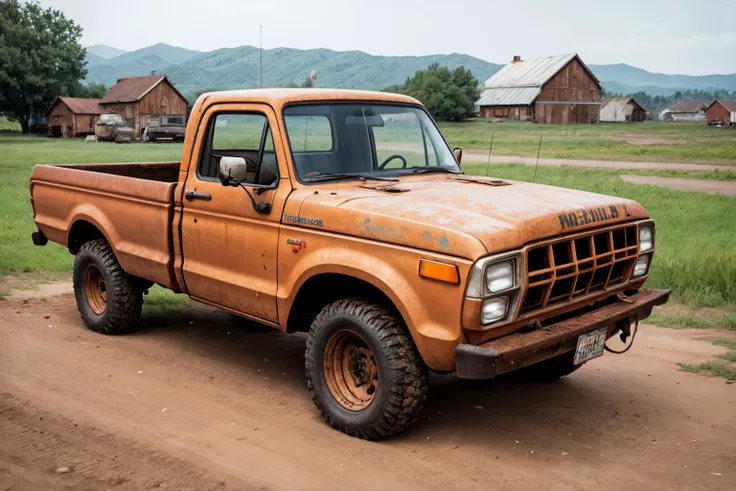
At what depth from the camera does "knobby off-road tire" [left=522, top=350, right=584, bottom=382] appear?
587cm

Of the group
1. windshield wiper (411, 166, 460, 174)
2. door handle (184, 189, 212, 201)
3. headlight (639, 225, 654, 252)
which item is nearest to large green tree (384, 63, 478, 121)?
windshield wiper (411, 166, 460, 174)

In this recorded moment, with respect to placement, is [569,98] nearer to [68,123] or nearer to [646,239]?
[68,123]

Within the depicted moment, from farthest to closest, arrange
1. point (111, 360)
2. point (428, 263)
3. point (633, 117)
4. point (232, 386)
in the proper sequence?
point (633, 117), point (111, 360), point (232, 386), point (428, 263)

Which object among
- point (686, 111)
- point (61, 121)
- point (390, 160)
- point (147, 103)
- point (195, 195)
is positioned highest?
point (686, 111)

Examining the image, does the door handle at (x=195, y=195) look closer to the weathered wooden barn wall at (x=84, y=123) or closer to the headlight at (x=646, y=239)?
the headlight at (x=646, y=239)

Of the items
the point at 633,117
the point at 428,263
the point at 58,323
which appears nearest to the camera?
the point at 428,263

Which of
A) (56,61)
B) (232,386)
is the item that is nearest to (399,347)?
(232,386)

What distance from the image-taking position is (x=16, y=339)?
6.94m

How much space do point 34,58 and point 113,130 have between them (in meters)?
17.4

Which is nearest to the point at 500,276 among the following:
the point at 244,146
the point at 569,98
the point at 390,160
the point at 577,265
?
the point at 577,265

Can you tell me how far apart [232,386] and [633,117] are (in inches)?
3694

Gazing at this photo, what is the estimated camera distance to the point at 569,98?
7044cm

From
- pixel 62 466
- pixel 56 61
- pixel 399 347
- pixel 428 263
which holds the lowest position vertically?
pixel 62 466

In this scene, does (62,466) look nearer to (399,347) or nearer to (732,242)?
(399,347)
